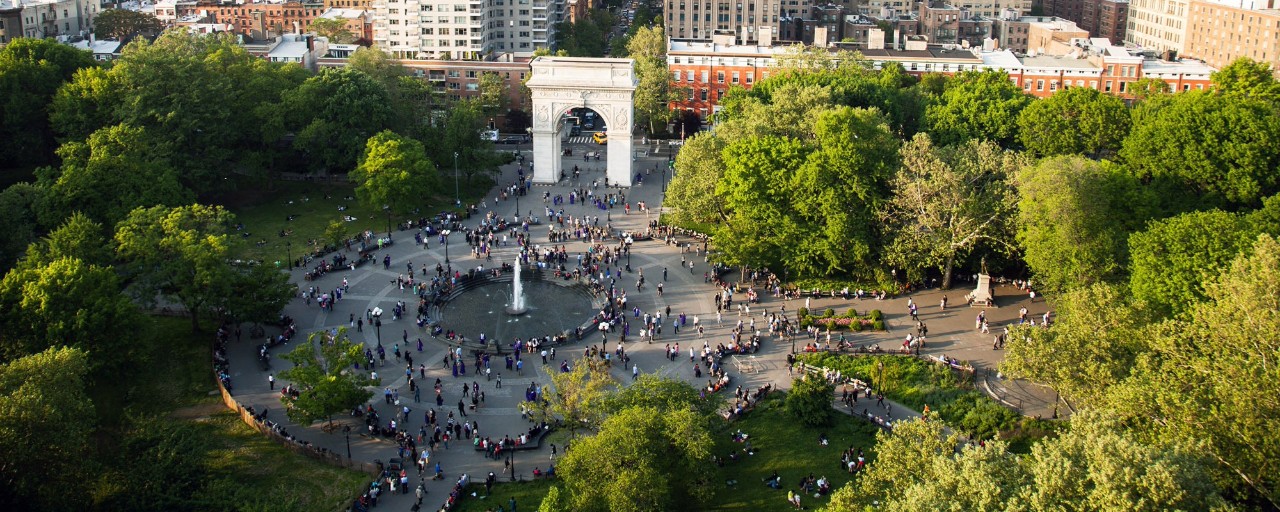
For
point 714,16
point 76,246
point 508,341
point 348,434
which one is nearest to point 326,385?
point 348,434

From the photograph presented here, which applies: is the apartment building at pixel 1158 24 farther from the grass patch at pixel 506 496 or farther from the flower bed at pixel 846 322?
the grass patch at pixel 506 496

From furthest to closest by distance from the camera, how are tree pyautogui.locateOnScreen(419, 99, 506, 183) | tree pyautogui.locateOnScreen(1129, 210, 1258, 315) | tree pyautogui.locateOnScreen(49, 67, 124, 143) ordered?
tree pyautogui.locateOnScreen(419, 99, 506, 183)
tree pyautogui.locateOnScreen(49, 67, 124, 143)
tree pyautogui.locateOnScreen(1129, 210, 1258, 315)

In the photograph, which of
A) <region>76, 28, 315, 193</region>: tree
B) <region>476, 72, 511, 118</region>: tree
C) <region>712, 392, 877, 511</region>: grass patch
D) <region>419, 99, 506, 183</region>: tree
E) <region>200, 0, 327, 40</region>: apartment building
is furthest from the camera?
<region>200, 0, 327, 40</region>: apartment building

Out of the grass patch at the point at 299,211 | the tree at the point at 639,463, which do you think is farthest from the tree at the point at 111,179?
the tree at the point at 639,463

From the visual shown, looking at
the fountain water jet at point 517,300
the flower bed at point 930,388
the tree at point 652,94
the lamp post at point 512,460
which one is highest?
the tree at point 652,94

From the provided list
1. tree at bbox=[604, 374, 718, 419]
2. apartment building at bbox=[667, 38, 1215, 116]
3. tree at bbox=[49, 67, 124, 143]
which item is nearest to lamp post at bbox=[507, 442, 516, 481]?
tree at bbox=[604, 374, 718, 419]

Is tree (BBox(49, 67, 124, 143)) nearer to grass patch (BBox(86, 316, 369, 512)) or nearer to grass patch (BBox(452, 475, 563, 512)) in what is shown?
grass patch (BBox(86, 316, 369, 512))
